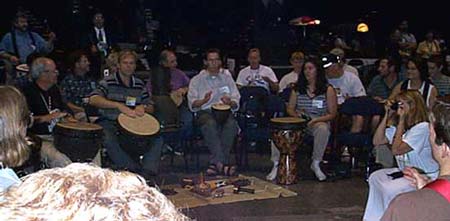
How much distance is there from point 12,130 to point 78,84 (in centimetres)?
467

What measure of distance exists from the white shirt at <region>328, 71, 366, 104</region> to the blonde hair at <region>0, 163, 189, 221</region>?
25.0 feet

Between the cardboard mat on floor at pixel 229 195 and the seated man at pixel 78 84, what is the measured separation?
1.33 meters

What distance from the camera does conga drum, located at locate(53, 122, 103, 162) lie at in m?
6.61

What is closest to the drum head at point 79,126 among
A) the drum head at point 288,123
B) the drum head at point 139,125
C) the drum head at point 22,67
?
the drum head at point 139,125

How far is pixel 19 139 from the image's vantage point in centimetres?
360

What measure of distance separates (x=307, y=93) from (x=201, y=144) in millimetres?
1920

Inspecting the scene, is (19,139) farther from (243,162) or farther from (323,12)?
(323,12)

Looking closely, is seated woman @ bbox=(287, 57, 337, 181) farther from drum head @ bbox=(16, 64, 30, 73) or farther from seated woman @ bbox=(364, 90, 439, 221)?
drum head @ bbox=(16, 64, 30, 73)

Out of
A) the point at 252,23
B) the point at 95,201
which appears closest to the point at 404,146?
the point at 95,201

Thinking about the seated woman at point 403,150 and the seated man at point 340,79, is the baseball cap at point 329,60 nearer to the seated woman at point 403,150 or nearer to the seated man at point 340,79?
the seated man at point 340,79

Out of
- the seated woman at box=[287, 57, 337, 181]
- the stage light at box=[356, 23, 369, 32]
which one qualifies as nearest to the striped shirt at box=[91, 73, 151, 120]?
the seated woman at box=[287, 57, 337, 181]

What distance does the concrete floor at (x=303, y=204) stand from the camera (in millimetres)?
6527

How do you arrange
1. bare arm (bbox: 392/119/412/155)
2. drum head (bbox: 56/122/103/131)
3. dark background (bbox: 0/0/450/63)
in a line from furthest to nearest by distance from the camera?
dark background (bbox: 0/0/450/63) < drum head (bbox: 56/122/103/131) < bare arm (bbox: 392/119/412/155)

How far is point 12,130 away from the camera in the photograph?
11.9ft
